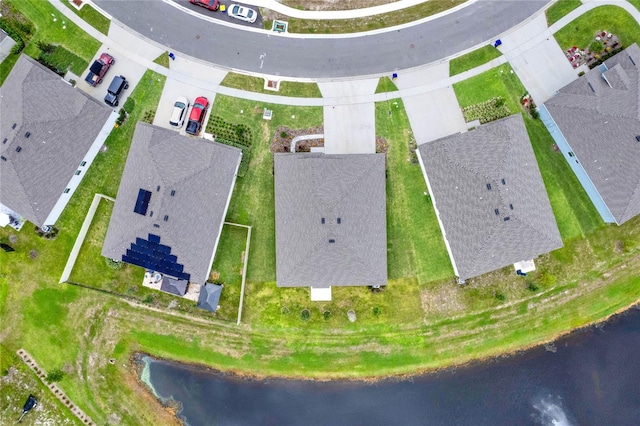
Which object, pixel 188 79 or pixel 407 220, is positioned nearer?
pixel 407 220

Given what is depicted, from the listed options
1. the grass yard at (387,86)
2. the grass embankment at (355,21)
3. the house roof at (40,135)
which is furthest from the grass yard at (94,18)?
the grass yard at (387,86)

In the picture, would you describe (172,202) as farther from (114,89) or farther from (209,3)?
(209,3)

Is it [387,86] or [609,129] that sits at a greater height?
[387,86]

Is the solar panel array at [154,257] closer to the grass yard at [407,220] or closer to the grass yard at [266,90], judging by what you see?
the grass yard at [266,90]

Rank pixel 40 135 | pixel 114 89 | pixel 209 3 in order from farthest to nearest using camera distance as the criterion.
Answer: pixel 209 3 < pixel 114 89 < pixel 40 135

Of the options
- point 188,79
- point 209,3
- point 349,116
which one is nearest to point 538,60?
point 349,116
